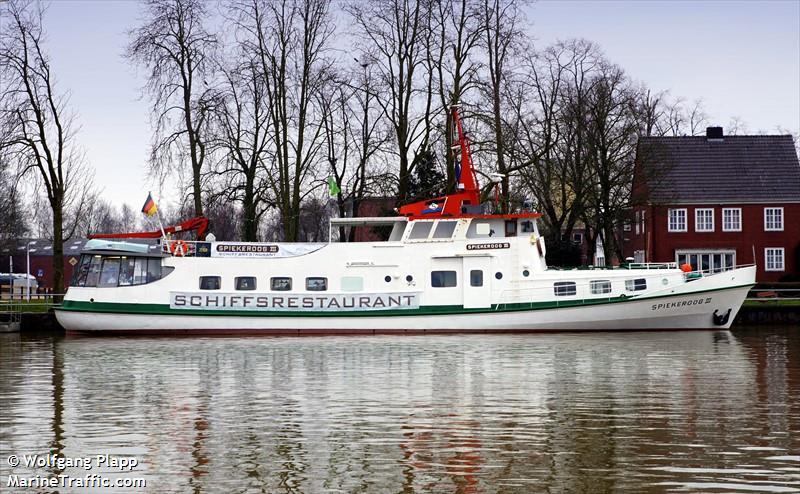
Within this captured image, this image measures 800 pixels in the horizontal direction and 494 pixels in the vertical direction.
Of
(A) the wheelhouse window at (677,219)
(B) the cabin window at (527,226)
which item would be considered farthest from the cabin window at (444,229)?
(A) the wheelhouse window at (677,219)

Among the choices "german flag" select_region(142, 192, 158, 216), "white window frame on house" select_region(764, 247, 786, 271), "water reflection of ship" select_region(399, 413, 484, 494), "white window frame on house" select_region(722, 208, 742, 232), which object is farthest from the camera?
"white window frame on house" select_region(722, 208, 742, 232)

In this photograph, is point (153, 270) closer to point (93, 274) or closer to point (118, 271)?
point (118, 271)

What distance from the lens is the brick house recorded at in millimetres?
56000

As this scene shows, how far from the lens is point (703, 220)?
57.0 metres

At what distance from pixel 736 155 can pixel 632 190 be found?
13.9 meters

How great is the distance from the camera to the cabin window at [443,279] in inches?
1348

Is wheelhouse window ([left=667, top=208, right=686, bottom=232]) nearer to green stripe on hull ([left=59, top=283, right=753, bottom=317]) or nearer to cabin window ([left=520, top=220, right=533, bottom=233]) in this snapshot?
green stripe on hull ([left=59, top=283, right=753, bottom=317])

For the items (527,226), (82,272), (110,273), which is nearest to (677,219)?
(527,226)

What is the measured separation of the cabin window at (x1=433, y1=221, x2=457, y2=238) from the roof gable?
75.9 ft

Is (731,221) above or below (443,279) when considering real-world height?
above

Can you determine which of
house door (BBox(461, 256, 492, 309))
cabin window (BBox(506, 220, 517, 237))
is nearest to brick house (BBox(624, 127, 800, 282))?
cabin window (BBox(506, 220, 517, 237))

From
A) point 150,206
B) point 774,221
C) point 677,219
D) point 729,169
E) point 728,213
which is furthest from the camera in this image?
point 729,169

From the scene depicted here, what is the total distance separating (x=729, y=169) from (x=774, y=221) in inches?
156

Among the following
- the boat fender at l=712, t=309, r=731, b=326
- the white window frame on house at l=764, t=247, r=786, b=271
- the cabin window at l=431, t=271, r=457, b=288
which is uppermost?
the white window frame on house at l=764, t=247, r=786, b=271
